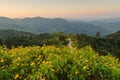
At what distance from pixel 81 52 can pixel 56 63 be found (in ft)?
5.93

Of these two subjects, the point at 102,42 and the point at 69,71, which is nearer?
the point at 69,71

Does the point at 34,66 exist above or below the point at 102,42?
above

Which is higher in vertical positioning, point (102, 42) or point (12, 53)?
point (12, 53)

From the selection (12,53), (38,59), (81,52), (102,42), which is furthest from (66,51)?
(102,42)

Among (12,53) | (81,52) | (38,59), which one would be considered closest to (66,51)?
(81,52)

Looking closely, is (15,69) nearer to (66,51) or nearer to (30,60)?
(30,60)

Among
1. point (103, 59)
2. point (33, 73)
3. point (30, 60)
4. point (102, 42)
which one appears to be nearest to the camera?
point (33, 73)

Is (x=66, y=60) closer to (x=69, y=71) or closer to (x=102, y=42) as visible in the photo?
(x=69, y=71)

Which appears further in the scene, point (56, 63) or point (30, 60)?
point (30, 60)

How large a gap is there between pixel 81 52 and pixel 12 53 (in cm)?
267

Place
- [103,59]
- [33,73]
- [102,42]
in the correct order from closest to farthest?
[33,73] → [103,59] → [102,42]

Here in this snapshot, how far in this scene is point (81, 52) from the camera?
10.1 meters

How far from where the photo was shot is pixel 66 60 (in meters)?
8.96

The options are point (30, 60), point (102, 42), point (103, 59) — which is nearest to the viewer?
point (30, 60)
